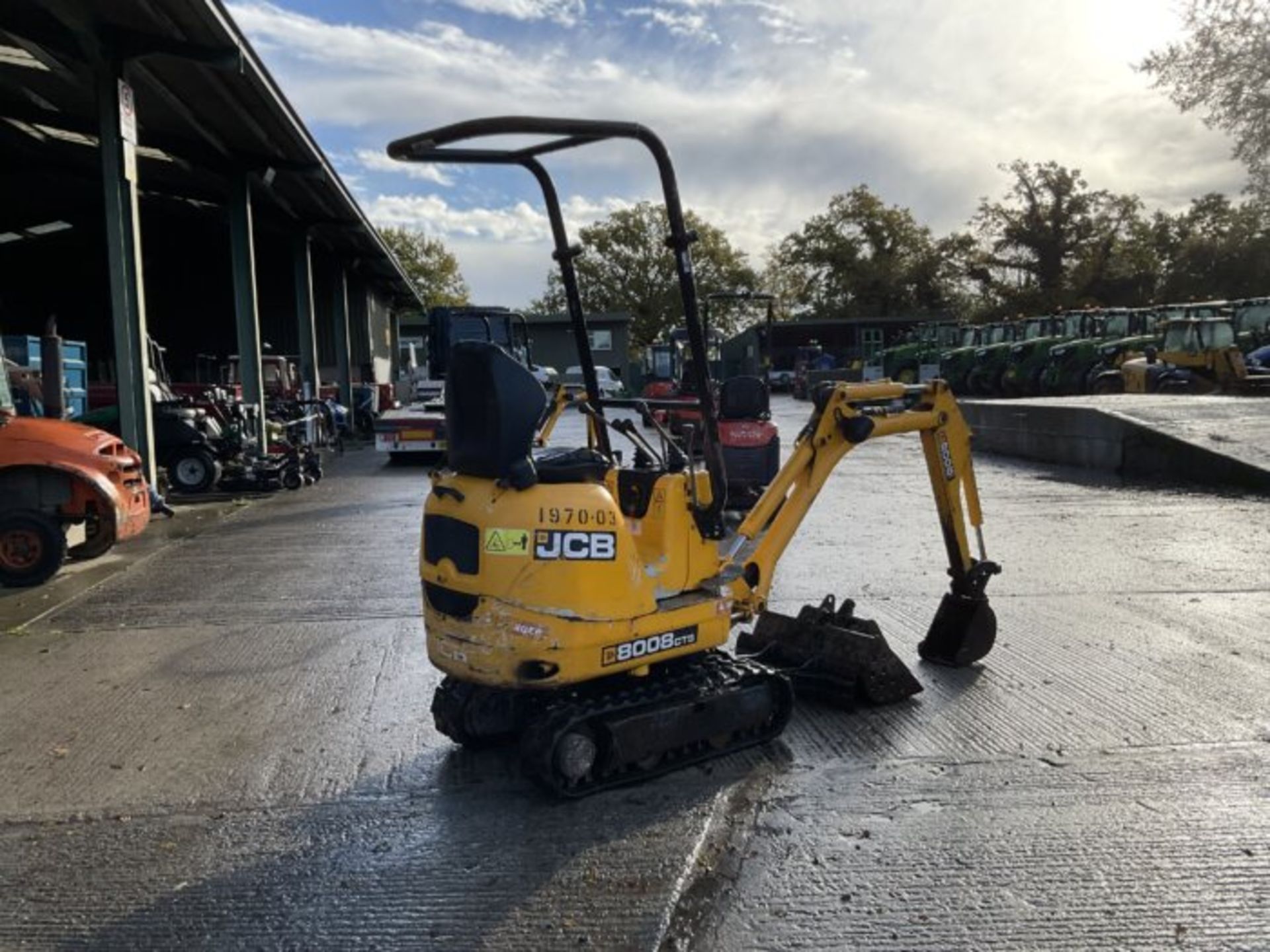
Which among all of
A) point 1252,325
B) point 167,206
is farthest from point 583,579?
point 1252,325

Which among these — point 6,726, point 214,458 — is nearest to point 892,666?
point 6,726

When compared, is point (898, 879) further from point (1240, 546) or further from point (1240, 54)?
point (1240, 54)

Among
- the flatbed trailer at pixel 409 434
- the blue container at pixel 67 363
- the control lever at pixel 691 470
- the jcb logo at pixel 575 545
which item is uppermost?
the blue container at pixel 67 363

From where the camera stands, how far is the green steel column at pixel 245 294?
15570 millimetres

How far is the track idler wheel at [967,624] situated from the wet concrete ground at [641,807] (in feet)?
0.36

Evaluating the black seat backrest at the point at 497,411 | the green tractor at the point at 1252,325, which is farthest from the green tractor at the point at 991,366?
the black seat backrest at the point at 497,411

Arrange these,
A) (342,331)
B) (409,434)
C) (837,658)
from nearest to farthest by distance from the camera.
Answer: (837,658) < (409,434) < (342,331)

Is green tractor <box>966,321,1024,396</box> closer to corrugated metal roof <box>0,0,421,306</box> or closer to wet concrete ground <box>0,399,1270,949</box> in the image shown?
corrugated metal roof <box>0,0,421,306</box>

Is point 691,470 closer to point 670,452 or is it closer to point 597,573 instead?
point 670,452

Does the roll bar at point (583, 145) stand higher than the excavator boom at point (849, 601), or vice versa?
the roll bar at point (583, 145)

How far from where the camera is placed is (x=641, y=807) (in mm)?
3713

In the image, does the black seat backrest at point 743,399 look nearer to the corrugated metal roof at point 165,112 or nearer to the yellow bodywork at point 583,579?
the yellow bodywork at point 583,579

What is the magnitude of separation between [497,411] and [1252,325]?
84.9 ft

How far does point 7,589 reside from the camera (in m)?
7.54
